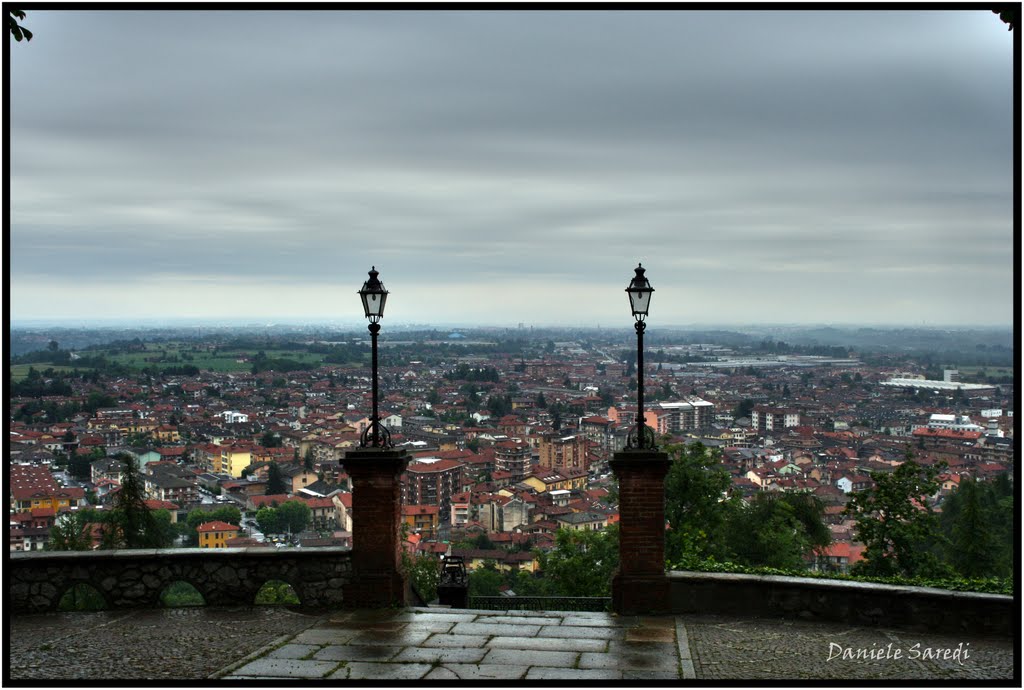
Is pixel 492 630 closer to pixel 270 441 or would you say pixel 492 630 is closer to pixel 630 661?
pixel 630 661

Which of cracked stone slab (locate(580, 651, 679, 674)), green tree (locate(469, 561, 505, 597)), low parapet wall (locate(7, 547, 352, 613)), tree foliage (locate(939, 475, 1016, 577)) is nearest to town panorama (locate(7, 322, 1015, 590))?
green tree (locate(469, 561, 505, 597))

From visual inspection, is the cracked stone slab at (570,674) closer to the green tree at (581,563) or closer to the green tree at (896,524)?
the green tree at (896,524)

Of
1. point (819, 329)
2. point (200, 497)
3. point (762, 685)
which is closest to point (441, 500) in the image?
point (200, 497)

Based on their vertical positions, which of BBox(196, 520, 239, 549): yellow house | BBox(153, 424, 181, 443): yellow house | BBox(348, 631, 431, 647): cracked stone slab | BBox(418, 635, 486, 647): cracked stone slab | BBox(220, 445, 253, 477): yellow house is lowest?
BBox(220, 445, 253, 477): yellow house

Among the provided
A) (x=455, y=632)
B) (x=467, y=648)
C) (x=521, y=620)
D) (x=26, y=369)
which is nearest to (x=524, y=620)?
(x=521, y=620)

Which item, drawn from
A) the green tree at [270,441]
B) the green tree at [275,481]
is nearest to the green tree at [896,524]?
the green tree at [275,481]

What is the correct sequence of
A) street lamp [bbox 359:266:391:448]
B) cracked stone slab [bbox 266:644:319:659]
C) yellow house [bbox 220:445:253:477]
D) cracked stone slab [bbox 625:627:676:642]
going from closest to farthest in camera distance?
cracked stone slab [bbox 266:644:319:659]
cracked stone slab [bbox 625:627:676:642]
street lamp [bbox 359:266:391:448]
yellow house [bbox 220:445:253:477]

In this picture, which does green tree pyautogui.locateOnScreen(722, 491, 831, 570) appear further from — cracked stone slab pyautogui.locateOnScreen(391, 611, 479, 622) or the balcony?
cracked stone slab pyautogui.locateOnScreen(391, 611, 479, 622)
